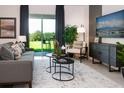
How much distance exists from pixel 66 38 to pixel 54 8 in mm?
1572

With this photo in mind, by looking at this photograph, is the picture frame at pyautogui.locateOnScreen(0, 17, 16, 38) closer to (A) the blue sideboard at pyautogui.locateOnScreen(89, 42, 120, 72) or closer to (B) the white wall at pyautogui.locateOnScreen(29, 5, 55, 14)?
(B) the white wall at pyautogui.locateOnScreen(29, 5, 55, 14)

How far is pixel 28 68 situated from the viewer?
345 cm

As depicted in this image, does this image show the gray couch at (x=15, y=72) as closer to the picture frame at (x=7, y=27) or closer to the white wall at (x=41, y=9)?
the picture frame at (x=7, y=27)

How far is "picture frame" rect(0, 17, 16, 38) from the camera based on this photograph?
307 inches

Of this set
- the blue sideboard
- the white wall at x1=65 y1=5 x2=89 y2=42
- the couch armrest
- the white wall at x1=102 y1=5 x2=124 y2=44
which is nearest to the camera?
the couch armrest

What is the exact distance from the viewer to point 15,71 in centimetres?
339

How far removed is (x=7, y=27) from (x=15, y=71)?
4.95m

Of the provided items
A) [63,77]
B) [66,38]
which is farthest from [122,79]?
[66,38]

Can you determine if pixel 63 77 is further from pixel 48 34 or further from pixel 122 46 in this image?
pixel 48 34

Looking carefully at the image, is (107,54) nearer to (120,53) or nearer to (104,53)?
(104,53)

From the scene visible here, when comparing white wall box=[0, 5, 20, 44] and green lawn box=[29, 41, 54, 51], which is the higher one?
white wall box=[0, 5, 20, 44]

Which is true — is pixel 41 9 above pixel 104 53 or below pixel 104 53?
above

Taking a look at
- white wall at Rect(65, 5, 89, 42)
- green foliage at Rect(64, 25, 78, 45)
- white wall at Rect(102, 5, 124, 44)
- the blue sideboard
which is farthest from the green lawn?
white wall at Rect(102, 5, 124, 44)

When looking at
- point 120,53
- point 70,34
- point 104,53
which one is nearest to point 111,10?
point 104,53
